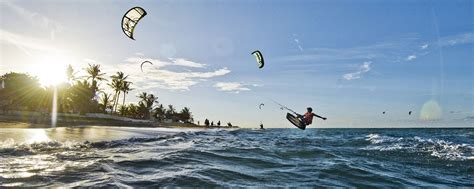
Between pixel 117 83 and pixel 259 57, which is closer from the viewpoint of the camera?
pixel 259 57

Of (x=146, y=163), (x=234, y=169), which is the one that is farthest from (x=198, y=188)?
(x=146, y=163)

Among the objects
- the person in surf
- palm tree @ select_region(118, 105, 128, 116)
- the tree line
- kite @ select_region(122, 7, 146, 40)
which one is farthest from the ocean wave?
palm tree @ select_region(118, 105, 128, 116)

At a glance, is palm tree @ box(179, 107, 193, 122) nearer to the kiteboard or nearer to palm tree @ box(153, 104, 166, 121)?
palm tree @ box(153, 104, 166, 121)

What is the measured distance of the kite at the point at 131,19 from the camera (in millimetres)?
13938

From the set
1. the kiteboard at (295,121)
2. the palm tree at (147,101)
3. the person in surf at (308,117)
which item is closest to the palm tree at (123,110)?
the palm tree at (147,101)

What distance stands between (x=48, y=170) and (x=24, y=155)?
321 centimetres

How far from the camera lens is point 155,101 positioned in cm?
9800

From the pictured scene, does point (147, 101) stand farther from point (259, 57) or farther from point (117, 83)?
point (259, 57)

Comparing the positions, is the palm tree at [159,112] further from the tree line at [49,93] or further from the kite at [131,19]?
the kite at [131,19]

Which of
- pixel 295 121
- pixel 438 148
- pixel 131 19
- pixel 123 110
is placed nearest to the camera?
pixel 131 19

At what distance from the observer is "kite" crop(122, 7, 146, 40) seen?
13.9 m

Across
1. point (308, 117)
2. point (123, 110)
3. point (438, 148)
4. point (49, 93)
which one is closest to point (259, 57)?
point (308, 117)

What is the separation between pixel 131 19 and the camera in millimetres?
14375

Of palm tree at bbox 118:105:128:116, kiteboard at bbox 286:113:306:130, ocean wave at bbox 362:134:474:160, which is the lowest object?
ocean wave at bbox 362:134:474:160
